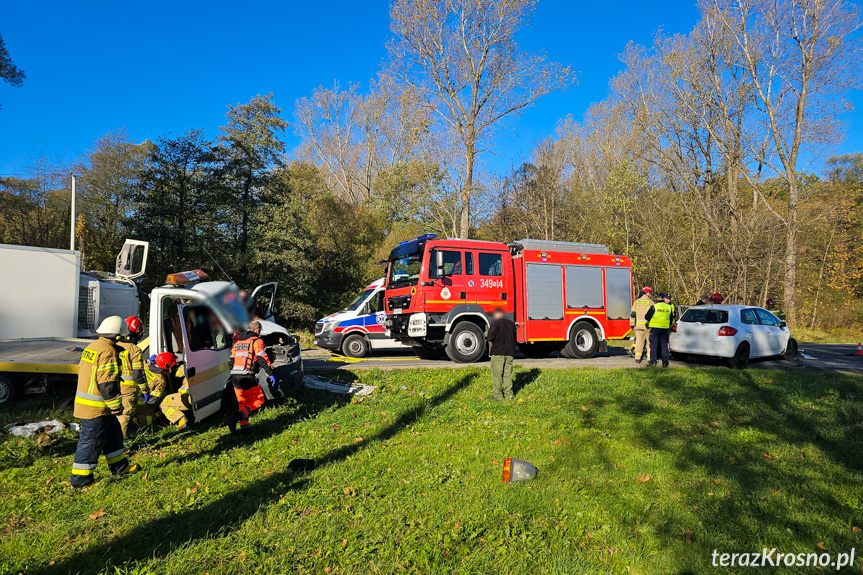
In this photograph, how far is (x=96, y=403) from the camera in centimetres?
550

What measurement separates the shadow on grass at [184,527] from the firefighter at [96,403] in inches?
59.5

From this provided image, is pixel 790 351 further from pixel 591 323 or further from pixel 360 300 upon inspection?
pixel 360 300

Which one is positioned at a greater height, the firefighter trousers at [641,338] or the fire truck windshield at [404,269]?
the fire truck windshield at [404,269]

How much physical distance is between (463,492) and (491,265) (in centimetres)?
855

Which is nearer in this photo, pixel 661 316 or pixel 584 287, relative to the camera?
pixel 661 316

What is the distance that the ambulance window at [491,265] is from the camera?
13055 mm

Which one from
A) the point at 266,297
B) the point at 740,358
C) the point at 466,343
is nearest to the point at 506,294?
the point at 466,343

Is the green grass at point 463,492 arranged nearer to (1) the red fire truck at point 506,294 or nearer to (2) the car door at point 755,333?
(2) the car door at point 755,333

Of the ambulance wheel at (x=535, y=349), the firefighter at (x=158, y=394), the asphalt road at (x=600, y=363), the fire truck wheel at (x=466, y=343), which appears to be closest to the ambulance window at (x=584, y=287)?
the ambulance wheel at (x=535, y=349)

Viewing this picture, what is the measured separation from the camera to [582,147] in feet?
137

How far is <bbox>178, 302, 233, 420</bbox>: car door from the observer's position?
6.79 metres

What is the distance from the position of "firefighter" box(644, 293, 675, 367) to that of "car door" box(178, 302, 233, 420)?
8907 millimetres

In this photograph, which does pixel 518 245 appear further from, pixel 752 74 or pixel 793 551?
pixel 752 74

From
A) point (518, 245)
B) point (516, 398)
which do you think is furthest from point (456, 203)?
point (516, 398)
